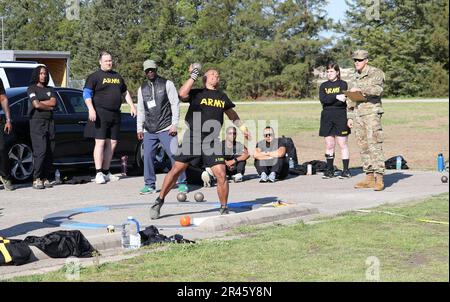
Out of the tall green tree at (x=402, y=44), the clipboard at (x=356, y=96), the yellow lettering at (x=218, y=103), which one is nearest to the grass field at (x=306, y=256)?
the yellow lettering at (x=218, y=103)

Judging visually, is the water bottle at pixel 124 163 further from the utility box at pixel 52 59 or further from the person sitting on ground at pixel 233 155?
the utility box at pixel 52 59

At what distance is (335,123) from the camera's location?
14.1 meters

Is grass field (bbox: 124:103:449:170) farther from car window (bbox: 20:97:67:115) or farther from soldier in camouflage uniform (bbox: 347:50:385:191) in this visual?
car window (bbox: 20:97:67:115)

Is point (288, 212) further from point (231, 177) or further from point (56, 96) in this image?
point (56, 96)

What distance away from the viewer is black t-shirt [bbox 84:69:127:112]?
44.6 feet

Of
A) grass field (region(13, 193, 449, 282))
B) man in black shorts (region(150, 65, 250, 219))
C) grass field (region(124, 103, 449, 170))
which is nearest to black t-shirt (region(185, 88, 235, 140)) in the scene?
man in black shorts (region(150, 65, 250, 219))

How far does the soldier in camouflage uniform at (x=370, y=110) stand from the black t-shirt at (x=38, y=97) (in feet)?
16.3

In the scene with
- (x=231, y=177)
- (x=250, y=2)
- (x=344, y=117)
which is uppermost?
(x=250, y=2)

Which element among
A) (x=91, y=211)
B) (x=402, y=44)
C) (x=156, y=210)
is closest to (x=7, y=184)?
(x=91, y=211)

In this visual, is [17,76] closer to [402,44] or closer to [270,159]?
[270,159]

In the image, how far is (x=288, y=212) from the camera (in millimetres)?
9953

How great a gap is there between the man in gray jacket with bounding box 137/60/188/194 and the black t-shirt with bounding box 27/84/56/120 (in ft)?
6.14
